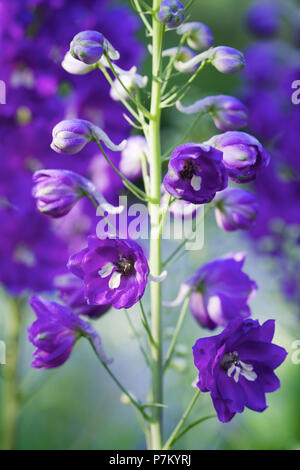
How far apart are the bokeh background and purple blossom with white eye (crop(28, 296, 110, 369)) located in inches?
18.4

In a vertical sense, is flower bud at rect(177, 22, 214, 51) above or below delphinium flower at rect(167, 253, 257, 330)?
above

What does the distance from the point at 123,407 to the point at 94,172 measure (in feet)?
2.69

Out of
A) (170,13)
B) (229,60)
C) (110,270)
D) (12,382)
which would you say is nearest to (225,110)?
(229,60)

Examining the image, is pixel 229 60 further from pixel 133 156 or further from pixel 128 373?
pixel 128 373

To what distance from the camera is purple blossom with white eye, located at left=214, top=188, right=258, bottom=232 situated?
96 centimetres

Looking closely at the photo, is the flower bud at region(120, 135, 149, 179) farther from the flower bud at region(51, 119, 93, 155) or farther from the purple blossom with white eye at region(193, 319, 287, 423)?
the purple blossom with white eye at region(193, 319, 287, 423)

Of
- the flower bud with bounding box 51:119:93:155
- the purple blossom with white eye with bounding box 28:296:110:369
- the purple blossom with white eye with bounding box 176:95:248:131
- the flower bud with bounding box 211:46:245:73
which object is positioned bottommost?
the purple blossom with white eye with bounding box 28:296:110:369

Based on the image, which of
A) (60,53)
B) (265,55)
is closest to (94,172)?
(60,53)

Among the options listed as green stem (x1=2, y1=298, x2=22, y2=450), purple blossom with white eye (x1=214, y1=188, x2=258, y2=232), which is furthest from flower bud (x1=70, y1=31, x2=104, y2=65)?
green stem (x1=2, y1=298, x2=22, y2=450)

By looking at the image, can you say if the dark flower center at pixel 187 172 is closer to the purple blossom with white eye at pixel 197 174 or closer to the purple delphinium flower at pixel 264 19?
the purple blossom with white eye at pixel 197 174

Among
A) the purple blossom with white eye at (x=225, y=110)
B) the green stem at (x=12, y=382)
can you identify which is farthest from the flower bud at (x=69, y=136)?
the green stem at (x=12, y=382)

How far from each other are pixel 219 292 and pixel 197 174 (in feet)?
0.86

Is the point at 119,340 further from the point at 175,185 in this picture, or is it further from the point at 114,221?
the point at 175,185

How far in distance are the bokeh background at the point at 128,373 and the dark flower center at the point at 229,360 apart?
0.56 meters
